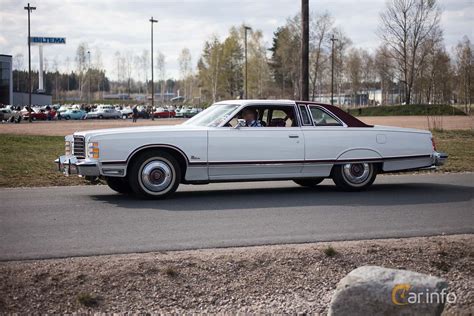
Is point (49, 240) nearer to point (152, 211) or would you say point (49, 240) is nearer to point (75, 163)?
point (152, 211)

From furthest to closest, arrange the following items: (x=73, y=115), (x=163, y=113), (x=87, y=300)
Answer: (x=163, y=113) → (x=73, y=115) → (x=87, y=300)

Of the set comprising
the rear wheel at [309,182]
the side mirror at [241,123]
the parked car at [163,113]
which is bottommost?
the rear wheel at [309,182]

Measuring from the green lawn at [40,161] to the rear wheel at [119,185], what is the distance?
1.94 m

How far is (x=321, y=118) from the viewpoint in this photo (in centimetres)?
1120

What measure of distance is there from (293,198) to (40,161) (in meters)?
8.12

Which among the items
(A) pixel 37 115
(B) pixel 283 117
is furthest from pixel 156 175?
(A) pixel 37 115

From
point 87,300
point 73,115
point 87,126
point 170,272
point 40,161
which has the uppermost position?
point 73,115

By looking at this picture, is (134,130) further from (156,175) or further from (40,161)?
(40,161)

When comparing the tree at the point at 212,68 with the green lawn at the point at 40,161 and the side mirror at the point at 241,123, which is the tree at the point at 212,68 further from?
the side mirror at the point at 241,123

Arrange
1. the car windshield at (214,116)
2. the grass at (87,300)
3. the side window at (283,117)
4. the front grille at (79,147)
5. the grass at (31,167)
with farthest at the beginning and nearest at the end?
1. the grass at (31,167)
2. the side window at (283,117)
3. the car windshield at (214,116)
4. the front grille at (79,147)
5. the grass at (87,300)

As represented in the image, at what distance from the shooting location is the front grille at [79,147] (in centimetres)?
1010

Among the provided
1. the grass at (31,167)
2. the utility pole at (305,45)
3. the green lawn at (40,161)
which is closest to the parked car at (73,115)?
the green lawn at (40,161)

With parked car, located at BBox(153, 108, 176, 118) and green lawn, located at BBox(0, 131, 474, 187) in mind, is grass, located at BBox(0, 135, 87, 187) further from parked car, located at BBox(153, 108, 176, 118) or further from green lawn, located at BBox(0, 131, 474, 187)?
parked car, located at BBox(153, 108, 176, 118)

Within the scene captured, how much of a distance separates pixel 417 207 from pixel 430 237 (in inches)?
84.6
